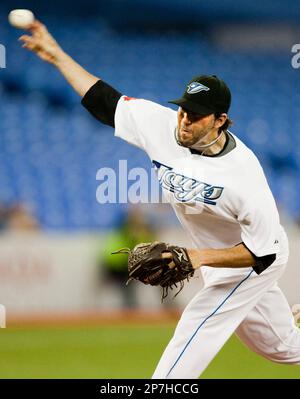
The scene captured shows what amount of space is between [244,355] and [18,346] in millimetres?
2424

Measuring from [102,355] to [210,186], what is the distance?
4.22 metres

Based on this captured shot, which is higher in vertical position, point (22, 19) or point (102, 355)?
point (22, 19)

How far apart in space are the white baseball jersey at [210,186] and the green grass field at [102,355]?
2.69 meters

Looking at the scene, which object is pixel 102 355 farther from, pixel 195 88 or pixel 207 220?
pixel 195 88

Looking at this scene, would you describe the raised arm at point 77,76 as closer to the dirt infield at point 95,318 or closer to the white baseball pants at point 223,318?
the white baseball pants at point 223,318

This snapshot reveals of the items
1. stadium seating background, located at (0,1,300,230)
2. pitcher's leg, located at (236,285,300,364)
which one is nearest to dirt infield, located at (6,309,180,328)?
stadium seating background, located at (0,1,300,230)

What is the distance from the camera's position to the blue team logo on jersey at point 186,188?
4.65 meters

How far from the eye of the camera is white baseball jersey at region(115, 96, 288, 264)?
4.58 m

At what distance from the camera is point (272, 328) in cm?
514

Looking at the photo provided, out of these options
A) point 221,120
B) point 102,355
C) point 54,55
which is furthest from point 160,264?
point 102,355

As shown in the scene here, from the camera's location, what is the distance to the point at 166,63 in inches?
612

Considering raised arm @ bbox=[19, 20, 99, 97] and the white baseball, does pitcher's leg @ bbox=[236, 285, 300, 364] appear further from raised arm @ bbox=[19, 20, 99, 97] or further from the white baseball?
the white baseball
